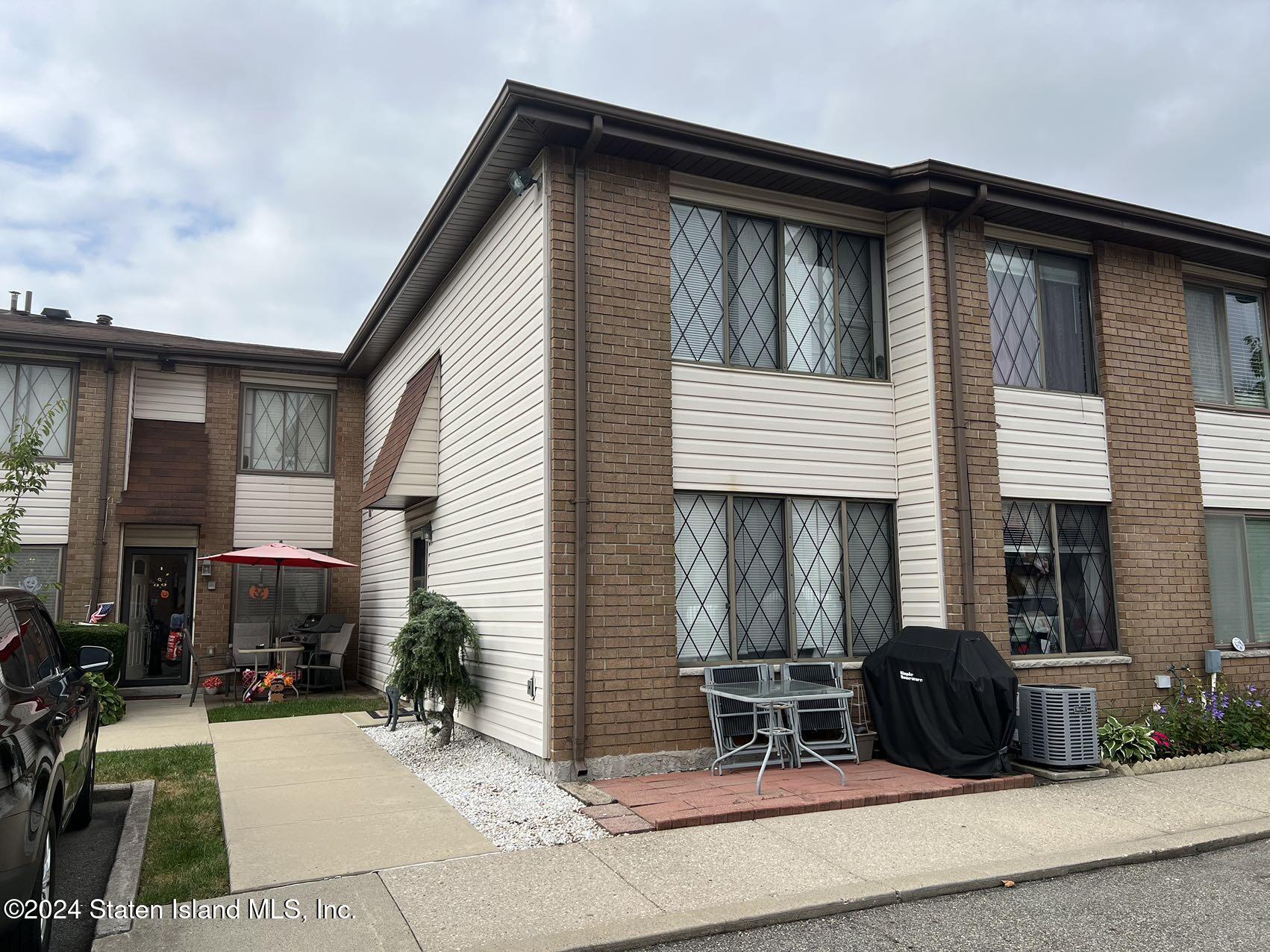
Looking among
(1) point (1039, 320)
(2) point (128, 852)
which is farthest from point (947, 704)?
(2) point (128, 852)

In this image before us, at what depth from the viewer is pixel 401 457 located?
11.4 metres

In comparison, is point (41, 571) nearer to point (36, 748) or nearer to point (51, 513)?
point (51, 513)

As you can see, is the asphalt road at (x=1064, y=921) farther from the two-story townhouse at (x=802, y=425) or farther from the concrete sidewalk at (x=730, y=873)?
the two-story townhouse at (x=802, y=425)

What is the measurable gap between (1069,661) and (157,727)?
10.1 meters

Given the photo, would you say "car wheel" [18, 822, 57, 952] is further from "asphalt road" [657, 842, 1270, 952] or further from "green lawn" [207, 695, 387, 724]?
"green lawn" [207, 695, 387, 724]

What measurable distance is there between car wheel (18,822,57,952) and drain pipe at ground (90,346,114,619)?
35.9 feet

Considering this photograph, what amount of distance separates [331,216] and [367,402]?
1759 cm

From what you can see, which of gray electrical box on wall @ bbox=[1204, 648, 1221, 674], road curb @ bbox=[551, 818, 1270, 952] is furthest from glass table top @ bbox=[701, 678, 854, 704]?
gray electrical box on wall @ bbox=[1204, 648, 1221, 674]

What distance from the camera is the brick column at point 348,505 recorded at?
15.5 meters

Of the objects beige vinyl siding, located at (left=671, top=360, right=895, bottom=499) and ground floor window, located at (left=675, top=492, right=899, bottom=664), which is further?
beige vinyl siding, located at (left=671, top=360, right=895, bottom=499)

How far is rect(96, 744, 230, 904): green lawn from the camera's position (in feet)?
16.7

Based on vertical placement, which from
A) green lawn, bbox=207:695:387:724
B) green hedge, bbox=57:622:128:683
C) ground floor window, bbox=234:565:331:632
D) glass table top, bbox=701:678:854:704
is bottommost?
green lawn, bbox=207:695:387:724

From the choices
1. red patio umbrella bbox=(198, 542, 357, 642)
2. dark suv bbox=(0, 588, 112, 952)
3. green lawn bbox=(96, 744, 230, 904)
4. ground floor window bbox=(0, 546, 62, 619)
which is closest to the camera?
dark suv bbox=(0, 588, 112, 952)

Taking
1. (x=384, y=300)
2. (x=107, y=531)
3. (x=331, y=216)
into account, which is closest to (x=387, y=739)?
(x=384, y=300)
